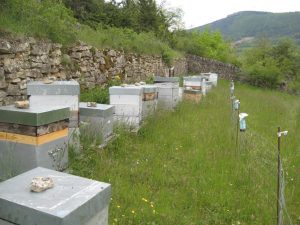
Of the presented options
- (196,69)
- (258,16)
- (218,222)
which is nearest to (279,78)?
(196,69)

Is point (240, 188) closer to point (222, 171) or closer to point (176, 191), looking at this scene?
point (222, 171)

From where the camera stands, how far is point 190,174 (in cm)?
518

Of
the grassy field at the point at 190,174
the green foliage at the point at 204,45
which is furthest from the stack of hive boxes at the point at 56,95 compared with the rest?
the green foliage at the point at 204,45

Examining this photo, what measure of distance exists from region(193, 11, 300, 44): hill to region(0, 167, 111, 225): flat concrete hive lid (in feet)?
404

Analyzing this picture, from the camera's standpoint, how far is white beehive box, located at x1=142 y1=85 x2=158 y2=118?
7.30 metres

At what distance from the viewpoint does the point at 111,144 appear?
566 cm

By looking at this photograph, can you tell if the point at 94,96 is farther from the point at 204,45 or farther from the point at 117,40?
the point at 204,45

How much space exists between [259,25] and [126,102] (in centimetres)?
15696

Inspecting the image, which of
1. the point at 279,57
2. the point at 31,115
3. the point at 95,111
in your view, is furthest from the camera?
the point at 279,57

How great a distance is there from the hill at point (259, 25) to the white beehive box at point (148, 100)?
11767 centimetres

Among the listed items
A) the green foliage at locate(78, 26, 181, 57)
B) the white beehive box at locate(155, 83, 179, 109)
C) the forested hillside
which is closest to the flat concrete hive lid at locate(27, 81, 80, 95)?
the forested hillside

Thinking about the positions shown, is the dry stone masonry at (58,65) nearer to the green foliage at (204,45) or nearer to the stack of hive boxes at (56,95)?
the stack of hive boxes at (56,95)

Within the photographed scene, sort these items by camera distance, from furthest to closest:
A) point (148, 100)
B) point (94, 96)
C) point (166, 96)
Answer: point (166, 96) → point (94, 96) → point (148, 100)

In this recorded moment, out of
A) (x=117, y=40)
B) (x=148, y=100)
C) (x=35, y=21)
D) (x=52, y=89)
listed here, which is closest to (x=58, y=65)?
(x=35, y=21)
